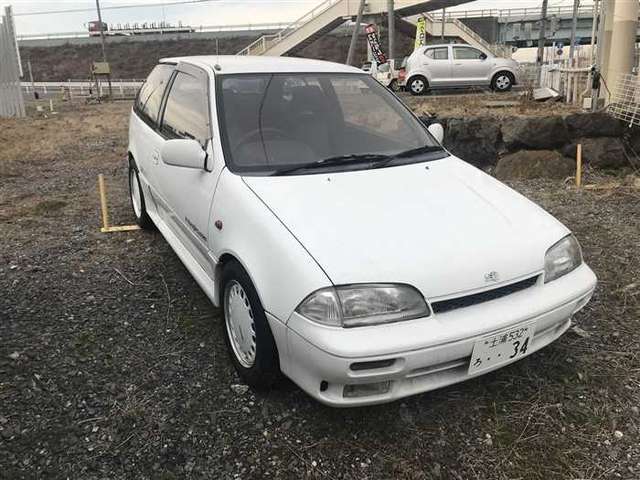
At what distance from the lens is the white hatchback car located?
2086mm

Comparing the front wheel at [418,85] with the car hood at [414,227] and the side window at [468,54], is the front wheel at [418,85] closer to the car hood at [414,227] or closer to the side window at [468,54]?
the side window at [468,54]

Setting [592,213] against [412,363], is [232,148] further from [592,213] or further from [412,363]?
[592,213]

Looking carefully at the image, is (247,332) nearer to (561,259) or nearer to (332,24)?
(561,259)

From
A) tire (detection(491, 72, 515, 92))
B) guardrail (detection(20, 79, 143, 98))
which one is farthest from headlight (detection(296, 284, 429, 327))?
guardrail (detection(20, 79, 143, 98))

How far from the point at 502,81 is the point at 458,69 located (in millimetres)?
1454

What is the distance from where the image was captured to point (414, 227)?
237 cm

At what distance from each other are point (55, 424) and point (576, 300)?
2.41 meters

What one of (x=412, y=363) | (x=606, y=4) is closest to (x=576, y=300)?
(x=412, y=363)

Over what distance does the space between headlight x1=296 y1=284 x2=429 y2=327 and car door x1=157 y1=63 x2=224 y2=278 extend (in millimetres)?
993

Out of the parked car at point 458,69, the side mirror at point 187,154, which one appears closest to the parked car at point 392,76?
the parked car at point 458,69

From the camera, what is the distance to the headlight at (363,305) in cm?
206

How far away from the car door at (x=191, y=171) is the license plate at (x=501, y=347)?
4.72 ft

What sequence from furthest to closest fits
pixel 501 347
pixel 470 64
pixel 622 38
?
pixel 470 64 < pixel 622 38 < pixel 501 347

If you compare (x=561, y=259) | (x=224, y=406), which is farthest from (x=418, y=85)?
(x=224, y=406)
